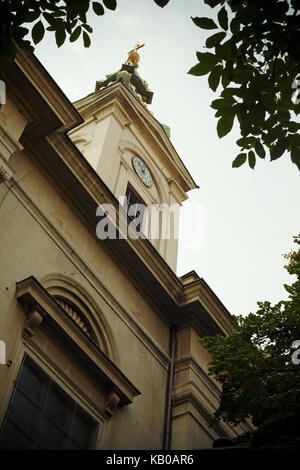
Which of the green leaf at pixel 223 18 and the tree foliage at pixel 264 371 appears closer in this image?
the green leaf at pixel 223 18

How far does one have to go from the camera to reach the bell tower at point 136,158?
1898cm

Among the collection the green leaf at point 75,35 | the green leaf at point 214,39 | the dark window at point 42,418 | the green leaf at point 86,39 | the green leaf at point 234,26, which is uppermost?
the green leaf at point 86,39

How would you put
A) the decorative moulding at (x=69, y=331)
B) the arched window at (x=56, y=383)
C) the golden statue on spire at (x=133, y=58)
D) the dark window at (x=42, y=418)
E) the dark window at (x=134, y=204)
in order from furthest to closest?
the golden statue on spire at (x=133, y=58) → the dark window at (x=134, y=204) → the decorative moulding at (x=69, y=331) → the arched window at (x=56, y=383) → the dark window at (x=42, y=418)

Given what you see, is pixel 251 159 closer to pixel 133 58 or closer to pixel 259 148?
pixel 259 148

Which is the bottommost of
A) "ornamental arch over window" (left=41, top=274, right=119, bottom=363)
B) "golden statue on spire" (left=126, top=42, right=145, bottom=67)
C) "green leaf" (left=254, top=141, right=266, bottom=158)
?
"green leaf" (left=254, top=141, right=266, bottom=158)

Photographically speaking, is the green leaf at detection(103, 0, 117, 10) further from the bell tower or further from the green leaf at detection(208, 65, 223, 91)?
the bell tower

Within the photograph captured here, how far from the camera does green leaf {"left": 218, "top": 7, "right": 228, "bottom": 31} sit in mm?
5359

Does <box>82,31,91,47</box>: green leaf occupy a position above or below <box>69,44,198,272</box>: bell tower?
below

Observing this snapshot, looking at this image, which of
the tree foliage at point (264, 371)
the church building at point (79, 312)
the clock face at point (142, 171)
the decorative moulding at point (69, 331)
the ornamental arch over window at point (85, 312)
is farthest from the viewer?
the clock face at point (142, 171)

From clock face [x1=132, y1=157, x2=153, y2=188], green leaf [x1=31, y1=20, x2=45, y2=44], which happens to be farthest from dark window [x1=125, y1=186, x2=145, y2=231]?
green leaf [x1=31, y1=20, x2=45, y2=44]

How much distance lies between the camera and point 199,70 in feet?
17.7

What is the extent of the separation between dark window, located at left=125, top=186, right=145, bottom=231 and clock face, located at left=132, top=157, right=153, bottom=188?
949 millimetres

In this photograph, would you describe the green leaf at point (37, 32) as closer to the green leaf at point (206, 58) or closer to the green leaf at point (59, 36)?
the green leaf at point (59, 36)

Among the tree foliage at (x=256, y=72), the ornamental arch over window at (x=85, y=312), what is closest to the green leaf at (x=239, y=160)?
the tree foliage at (x=256, y=72)
